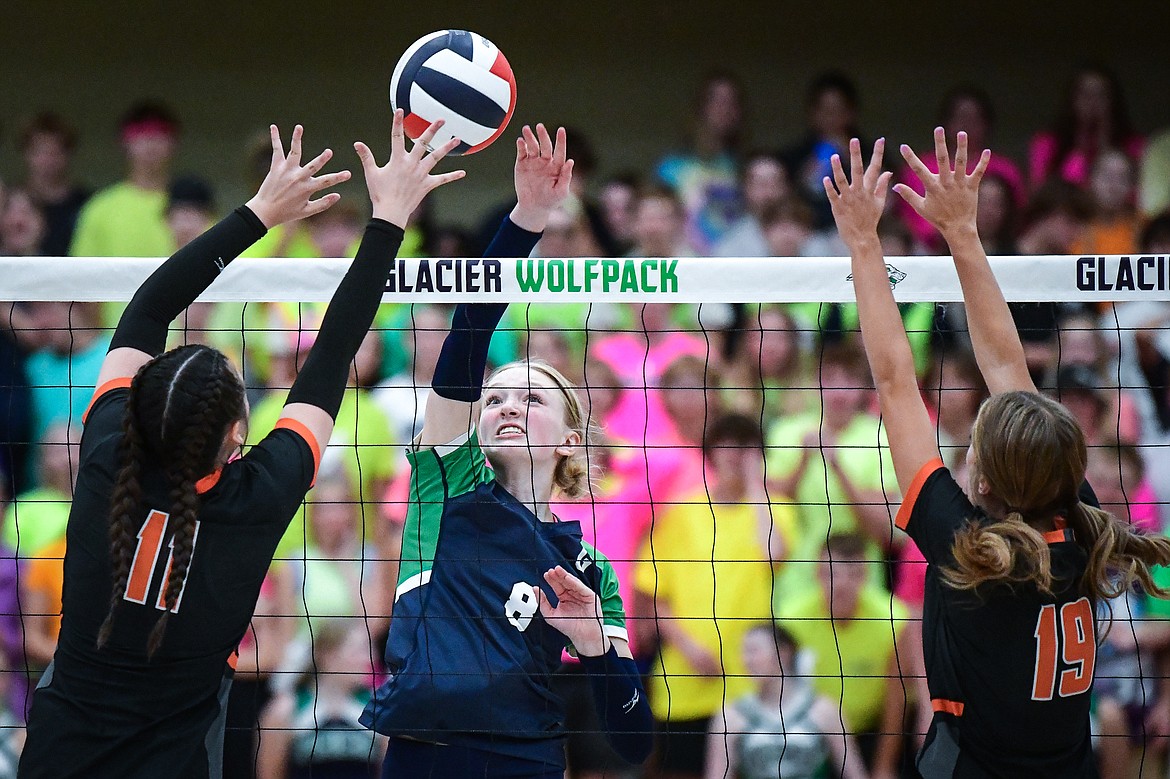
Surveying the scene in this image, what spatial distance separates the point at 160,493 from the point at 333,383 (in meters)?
0.37

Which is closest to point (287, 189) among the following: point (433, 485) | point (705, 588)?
point (433, 485)

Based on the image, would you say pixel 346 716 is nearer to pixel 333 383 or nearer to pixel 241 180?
pixel 333 383

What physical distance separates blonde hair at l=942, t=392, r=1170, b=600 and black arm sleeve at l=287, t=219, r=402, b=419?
1182 millimetres

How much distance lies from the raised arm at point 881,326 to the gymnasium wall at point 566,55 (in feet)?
17.1

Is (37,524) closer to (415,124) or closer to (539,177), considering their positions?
(415,124)

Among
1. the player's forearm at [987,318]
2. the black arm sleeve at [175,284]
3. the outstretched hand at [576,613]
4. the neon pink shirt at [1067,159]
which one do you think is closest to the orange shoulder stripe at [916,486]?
the player's forearm at [987,318]

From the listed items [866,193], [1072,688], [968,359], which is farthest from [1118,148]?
[1072,688]

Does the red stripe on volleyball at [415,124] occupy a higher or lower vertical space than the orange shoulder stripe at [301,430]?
higher

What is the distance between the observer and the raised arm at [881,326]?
253 centimetres

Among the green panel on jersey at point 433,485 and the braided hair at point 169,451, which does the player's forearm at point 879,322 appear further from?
the braided hair at point 169,451

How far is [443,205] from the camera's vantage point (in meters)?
7.61

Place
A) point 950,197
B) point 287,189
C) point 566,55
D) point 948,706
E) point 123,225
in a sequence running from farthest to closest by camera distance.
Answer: point 566,55 → point 123,225 → point 950,197 → point 287,189 → point 948,706

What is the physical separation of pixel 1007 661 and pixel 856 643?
8.54ft

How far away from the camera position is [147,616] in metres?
2.19
